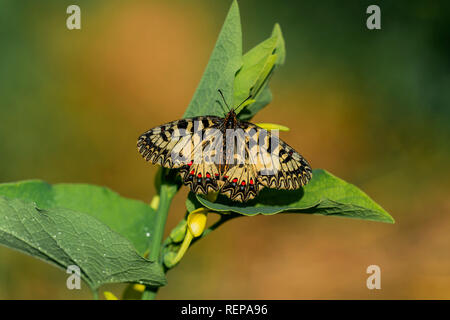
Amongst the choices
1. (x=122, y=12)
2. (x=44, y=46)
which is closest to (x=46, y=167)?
(x=44, y=46)

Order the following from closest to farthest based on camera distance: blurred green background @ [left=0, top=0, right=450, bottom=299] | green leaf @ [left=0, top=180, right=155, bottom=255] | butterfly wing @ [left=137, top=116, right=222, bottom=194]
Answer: butterfly wing @ [left=137, top=116, right=222, bottom=194], green leaf @ [left=0, top=180, right=155, bottom=255], blurred green background @ [left=0, top=0, right=450, bottom=299]

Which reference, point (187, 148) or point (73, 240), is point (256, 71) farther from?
point (73, 240)

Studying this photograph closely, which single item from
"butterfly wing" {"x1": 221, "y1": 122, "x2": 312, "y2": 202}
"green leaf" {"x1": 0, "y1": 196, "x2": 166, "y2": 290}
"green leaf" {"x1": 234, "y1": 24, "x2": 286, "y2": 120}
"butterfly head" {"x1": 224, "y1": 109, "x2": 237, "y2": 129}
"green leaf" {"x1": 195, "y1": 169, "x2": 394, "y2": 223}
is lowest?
"green leaf" {"x1": 0, "y1": 196, "x2": 166, "y2": 290}

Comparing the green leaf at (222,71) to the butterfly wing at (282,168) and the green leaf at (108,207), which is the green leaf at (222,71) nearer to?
the butterfly wing at (282,168)

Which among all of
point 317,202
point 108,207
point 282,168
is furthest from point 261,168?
point 108,207

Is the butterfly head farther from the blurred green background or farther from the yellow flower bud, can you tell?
the blurred green background

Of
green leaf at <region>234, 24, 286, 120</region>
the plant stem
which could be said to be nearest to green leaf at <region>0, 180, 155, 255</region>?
the plant stem
